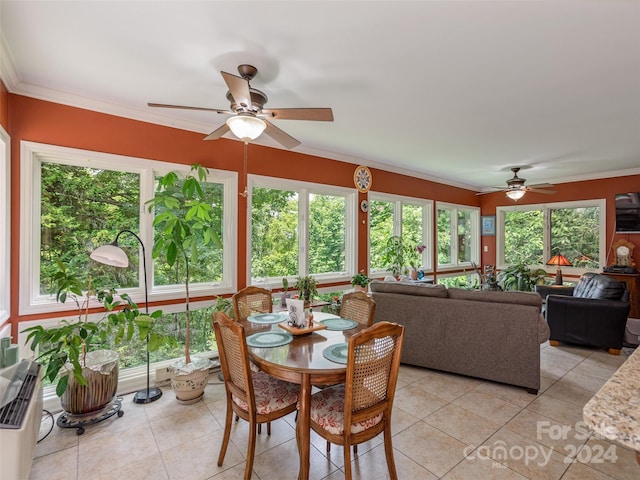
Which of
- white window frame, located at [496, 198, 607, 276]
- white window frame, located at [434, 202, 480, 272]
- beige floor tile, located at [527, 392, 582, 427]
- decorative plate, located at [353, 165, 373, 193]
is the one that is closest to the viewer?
beige floor tile, located at [527, 392, 582, 427]

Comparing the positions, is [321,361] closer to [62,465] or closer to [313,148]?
[62,465]

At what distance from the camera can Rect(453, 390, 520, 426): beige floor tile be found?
2477 millimetres

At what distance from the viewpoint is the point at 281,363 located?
1721 mm

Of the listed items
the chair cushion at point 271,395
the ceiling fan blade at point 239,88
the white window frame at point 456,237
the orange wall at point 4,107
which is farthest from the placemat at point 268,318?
the white window frame at point 456,237

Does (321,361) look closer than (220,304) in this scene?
Yes

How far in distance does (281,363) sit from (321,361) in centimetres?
22

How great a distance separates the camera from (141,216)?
3002mm

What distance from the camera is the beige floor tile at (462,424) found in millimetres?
2240

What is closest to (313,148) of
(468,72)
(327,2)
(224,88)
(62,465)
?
(224,88)

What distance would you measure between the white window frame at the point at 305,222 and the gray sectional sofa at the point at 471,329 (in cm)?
108

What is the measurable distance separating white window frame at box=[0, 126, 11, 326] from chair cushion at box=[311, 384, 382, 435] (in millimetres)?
2327

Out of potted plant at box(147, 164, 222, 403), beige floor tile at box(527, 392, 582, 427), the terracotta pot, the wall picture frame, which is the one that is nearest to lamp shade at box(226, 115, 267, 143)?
potted plant at box(147, 164, 222, 403)

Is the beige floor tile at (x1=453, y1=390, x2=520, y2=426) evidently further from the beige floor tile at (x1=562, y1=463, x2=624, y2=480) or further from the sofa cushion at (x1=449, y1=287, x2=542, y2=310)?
the sofa cushion at (x1=449, y1=287, x2=542, y2=310)

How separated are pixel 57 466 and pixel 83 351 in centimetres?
71
